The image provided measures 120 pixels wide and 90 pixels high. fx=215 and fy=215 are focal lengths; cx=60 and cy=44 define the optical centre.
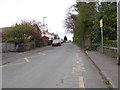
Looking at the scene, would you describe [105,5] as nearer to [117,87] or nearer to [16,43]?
[16,43]

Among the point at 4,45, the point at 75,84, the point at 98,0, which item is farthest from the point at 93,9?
the point at 75,84

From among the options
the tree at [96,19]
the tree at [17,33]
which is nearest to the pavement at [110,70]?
the tree at [96,19]

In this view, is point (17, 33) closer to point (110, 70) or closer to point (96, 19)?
point (96, 19)

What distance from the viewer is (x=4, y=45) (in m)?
29.8

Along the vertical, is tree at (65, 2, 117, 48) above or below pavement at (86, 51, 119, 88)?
above

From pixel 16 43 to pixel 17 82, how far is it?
25749 mm

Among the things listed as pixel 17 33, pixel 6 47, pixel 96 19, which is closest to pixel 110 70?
pixel 96 19

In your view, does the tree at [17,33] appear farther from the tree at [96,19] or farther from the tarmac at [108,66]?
the tarmac at [108,66]

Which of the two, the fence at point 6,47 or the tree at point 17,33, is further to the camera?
the tree at point 17,33

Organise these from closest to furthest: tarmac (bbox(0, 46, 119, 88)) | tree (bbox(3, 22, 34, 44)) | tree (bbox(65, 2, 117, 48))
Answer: tarmac (bbox(0, 46, 119, 88))
tree (bbox(65, 2, 117, 48))
tree (bbox(3, 22, 34, 44))

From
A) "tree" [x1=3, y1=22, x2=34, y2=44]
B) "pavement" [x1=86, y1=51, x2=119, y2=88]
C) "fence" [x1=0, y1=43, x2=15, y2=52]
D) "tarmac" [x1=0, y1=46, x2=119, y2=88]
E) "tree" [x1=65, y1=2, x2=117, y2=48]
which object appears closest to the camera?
"pavement" [x1=86, y1=51, x2=119, y2=88]

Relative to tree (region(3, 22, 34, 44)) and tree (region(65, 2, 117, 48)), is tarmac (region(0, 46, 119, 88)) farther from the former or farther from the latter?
tree (region(3, 22, 34, 44))

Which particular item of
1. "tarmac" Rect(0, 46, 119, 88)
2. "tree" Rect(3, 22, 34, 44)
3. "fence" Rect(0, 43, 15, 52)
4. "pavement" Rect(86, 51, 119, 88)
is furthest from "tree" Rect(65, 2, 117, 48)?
"pavement" Rect(86, 51, 119, 88)

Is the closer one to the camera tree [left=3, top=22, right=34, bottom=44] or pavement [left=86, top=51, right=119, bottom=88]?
pavement [left=86, top=51, right=119, bottom=88]
